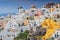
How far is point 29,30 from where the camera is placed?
9.22 feet

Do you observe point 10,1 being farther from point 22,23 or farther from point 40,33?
point 40,33

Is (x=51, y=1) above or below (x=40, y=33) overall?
above

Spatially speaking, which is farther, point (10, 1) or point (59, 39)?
point (10, 1)

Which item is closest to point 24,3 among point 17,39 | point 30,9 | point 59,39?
point 30,9

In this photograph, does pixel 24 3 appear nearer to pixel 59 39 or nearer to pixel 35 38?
pixel 35 38

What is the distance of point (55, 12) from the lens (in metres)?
2.82

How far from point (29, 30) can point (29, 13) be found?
237 millimetres

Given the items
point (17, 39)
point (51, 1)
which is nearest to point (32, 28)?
point (17, 39)

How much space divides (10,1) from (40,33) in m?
0.62

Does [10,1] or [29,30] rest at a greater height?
[10,1]

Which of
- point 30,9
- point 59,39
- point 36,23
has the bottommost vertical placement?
point 59,39

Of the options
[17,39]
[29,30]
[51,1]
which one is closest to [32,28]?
[29,30]

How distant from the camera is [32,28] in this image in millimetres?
2814

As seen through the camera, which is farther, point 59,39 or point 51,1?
point 51,1
